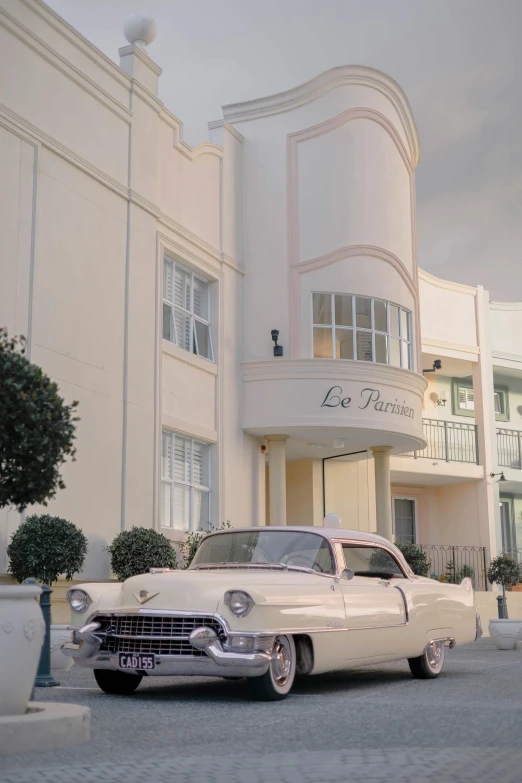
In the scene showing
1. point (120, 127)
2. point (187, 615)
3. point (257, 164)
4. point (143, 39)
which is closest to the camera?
point (187, 615)

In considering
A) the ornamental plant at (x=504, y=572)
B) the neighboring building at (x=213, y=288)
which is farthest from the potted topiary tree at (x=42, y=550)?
the ornamental plant at (x=504, y=572)

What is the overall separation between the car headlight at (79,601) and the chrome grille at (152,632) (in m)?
0.34

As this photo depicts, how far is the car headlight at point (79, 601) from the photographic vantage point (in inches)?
359

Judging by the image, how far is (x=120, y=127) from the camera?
1811 centimetres

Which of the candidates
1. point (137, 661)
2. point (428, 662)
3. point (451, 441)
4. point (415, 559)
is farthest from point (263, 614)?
point (451, 441)

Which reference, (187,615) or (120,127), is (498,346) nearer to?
(120,127)

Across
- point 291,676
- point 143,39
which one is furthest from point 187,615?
point 143,39

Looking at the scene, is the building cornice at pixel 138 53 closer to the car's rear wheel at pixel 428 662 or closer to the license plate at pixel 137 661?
the car's rear wheel at pixel 428 662

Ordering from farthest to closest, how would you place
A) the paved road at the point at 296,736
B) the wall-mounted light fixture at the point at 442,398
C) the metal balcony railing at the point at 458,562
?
the wall-mounted light fixture at the point at 442,398 < the metal balcony railing at the point at 458,562 < the paved road at the point at 296,736

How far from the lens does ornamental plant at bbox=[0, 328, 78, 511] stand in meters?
7.73

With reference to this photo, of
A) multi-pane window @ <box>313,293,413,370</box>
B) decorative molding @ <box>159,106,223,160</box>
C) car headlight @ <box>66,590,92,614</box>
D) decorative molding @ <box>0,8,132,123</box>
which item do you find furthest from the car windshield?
multi-pane window @ <box>313,293,413,370</box>

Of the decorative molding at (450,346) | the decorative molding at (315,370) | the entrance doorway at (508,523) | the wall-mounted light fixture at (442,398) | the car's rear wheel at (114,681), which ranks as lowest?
the car's rear wheel at (114,681)

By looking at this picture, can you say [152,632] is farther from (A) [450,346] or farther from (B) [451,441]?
(B) [451,441]

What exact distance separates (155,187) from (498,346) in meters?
14.3
